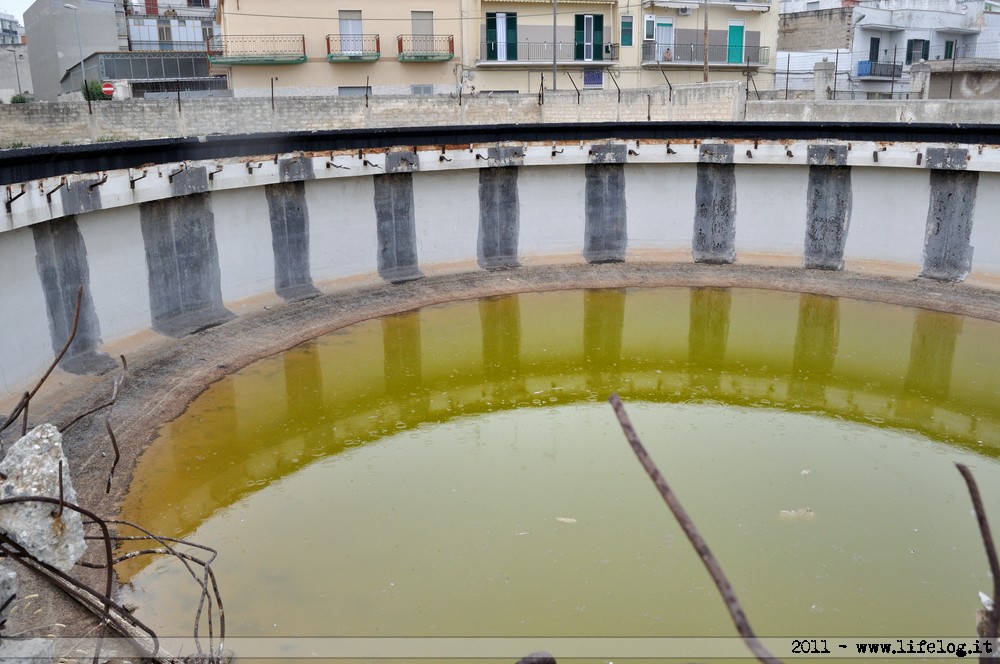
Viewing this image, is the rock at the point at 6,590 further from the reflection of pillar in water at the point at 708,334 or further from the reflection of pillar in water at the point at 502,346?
the reflection of pillar in water at the point at 708,334

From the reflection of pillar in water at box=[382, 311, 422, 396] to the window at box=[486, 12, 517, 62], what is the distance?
15.5 m

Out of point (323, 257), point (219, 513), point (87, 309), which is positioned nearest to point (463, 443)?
point (219, 513)

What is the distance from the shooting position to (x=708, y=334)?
1656 cm

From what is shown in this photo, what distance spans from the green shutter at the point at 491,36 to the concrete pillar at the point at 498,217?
11.0m

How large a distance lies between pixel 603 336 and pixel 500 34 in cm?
1725

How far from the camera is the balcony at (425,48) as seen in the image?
1135 inches

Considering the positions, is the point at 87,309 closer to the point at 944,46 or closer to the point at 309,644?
the point at 309,644

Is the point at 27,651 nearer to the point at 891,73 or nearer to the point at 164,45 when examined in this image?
the point at 164,45

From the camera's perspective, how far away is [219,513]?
10.2m

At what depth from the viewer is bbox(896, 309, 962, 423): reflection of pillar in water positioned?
1334 centimetres

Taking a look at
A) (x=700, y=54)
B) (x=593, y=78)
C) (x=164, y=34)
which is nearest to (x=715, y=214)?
(x=593, y=78)

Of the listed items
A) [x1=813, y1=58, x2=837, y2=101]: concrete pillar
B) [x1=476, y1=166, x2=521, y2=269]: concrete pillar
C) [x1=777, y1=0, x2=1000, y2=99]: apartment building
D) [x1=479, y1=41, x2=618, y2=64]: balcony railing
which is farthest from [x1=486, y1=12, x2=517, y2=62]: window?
[x1=777, y1=0, x2=1000, y2=99]: apartment building

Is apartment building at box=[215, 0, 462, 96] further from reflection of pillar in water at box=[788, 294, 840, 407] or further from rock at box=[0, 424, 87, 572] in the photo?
rock at box=[0, 424, 87, 572]

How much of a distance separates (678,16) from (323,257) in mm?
19518
